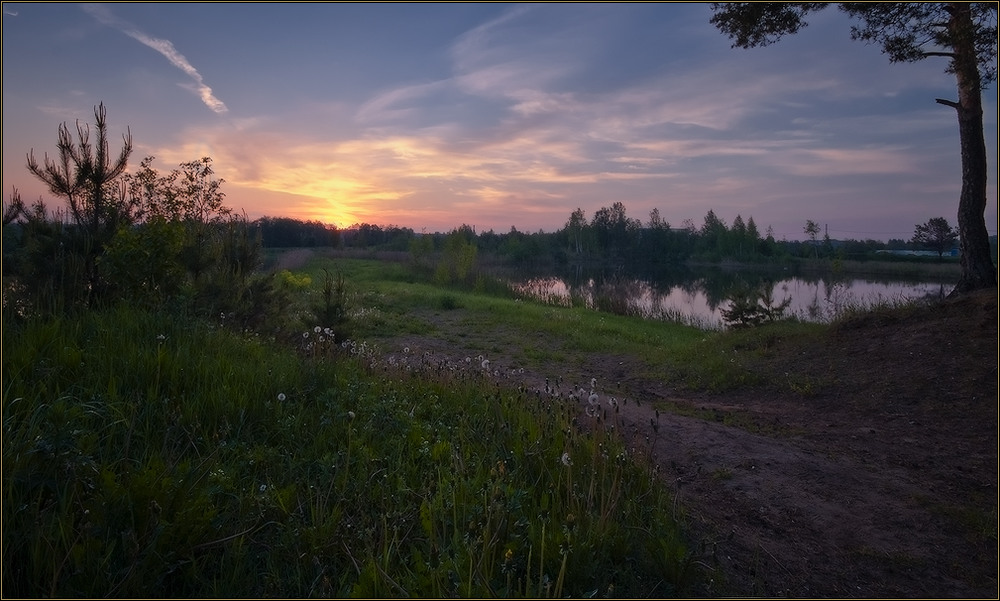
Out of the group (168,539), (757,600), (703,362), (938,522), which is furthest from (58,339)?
(703,362)

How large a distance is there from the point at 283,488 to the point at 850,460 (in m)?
4.46

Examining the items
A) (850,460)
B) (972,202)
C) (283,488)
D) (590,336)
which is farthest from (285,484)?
(590,336)

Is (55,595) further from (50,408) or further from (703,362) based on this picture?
(703,362)

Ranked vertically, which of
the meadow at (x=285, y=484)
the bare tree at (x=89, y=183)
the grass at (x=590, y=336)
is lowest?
the grass at (x=590, y=336)

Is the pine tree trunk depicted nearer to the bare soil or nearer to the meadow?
the bare soil

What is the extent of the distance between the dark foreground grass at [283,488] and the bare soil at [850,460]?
0.58 metres

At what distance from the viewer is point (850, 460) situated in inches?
190

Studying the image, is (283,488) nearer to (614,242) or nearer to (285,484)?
(285,484)

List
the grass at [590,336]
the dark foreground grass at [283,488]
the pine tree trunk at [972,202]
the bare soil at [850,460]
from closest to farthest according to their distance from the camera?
the dark foreground grass at [283,488], the bare soil at [850,460], the pine tree trunk at [972,202], the grass at [590,336]

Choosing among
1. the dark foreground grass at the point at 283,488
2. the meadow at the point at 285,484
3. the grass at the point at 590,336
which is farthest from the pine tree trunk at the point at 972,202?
the dark foreground grass at the point at 283,488

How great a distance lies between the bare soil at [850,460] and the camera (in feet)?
10.2

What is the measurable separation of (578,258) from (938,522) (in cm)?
7406

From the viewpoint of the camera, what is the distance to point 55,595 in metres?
2.25

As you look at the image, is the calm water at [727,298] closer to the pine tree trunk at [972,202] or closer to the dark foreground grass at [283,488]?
the pine tree trunk at [972,202]
